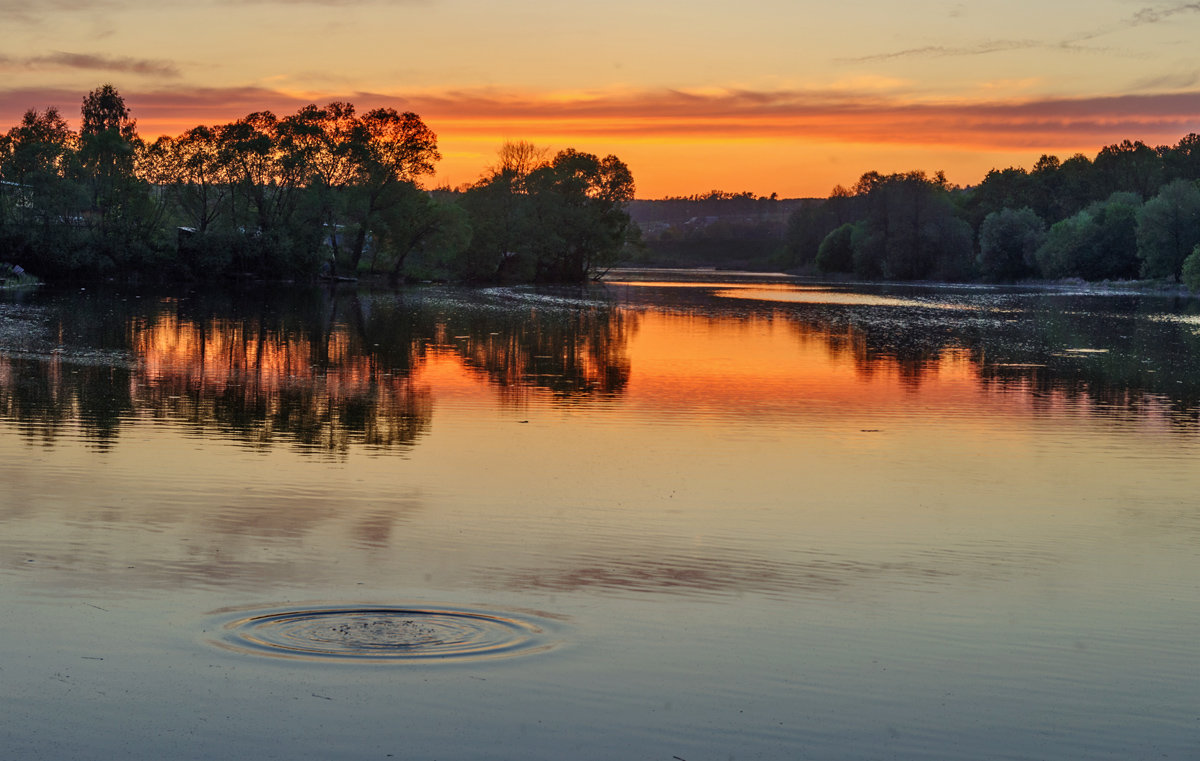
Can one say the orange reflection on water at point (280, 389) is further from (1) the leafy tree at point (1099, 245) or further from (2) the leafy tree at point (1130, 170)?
(2) the leafy tree at point (1130, 170)

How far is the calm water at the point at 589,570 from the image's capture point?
8.66 m

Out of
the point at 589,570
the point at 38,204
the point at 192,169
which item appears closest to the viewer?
the point at 589,570

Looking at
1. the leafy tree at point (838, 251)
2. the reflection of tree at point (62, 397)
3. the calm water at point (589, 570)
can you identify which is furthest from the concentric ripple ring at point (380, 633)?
the leafy tree at point (838, 251)

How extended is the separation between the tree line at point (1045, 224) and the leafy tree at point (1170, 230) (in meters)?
0.10

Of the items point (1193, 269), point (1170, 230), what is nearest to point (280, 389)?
point (1193, 269)

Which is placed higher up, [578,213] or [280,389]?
[578,213]

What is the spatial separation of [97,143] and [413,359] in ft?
216

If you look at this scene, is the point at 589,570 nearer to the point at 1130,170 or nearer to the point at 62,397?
the point at 62,397

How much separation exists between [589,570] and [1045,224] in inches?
6729

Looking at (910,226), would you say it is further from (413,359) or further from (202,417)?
(202,417)

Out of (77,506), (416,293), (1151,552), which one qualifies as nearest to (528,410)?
(77,506)

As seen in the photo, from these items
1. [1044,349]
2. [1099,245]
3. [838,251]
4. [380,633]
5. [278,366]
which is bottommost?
[380,633]

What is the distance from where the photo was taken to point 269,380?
29.5 metres

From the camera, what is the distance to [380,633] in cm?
1025
